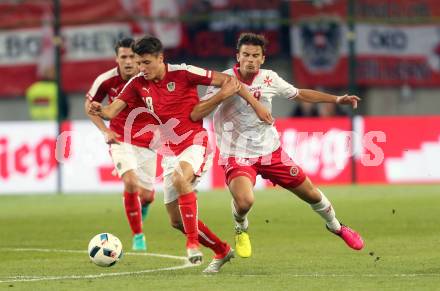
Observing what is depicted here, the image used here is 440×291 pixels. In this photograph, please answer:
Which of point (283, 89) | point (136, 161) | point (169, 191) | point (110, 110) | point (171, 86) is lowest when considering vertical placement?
point (136, 161)

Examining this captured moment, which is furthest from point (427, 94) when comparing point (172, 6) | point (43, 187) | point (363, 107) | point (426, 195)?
point (43, 187)

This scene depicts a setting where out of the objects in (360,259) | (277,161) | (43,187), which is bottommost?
(43,187)

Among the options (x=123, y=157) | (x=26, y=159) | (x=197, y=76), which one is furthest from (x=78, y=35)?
(x=197, y=76)

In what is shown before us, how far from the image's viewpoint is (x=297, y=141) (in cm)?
2172

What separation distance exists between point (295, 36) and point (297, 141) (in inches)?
205

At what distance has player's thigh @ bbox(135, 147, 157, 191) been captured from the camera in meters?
14.1

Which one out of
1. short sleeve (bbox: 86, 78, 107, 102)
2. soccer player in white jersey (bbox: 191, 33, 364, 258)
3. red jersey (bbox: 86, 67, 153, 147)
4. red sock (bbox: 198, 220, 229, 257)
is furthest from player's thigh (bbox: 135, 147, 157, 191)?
red sock (bbox: 198, 220, 229, 257)

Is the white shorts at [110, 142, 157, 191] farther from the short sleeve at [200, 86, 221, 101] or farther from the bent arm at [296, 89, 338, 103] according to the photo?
the bent arm at [296, 89, 338, 103]

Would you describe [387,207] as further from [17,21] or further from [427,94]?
[17,21]

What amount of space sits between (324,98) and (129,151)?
268 cm

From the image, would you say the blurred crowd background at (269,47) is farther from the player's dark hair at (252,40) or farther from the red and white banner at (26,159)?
the player's dark hair at (252,40)

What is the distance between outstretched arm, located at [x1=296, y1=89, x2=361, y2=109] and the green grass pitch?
1457mm

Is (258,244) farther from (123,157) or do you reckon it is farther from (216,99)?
(216,99)

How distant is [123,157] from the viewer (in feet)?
44.6
